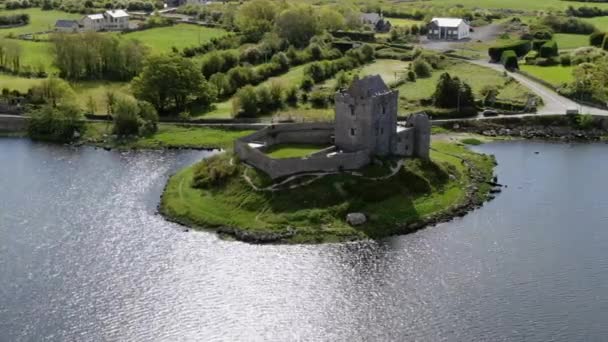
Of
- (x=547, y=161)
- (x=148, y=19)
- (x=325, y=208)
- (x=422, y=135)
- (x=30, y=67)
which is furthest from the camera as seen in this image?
(x=148, y=19)

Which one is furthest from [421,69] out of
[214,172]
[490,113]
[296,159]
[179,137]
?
[214,172]

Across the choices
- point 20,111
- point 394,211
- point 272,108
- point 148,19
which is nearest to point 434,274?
point 394,211

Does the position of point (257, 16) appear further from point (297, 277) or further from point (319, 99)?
point (297, 277)

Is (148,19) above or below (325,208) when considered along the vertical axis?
above

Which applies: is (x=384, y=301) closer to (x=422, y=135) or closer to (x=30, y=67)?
(x=422, y=135)

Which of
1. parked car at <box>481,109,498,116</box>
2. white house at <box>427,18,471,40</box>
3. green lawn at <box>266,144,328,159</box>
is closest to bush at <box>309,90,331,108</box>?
parked car at <box>481,109,498,116</box>
